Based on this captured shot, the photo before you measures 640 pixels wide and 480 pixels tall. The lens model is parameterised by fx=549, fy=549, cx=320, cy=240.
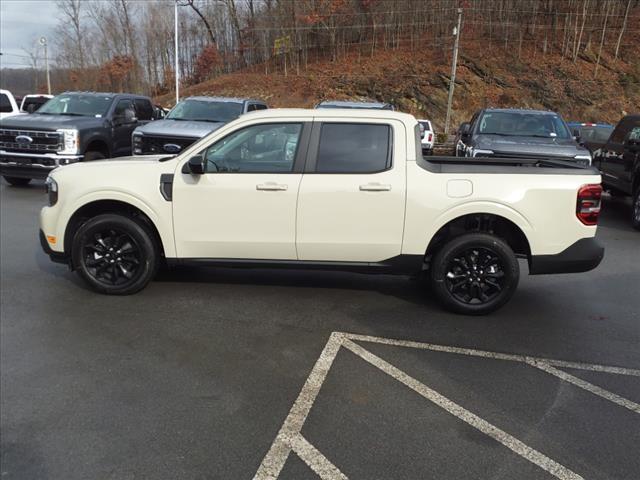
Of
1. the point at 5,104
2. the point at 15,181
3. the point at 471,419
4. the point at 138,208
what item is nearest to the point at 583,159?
the point at 471,419

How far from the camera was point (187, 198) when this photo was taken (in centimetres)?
508

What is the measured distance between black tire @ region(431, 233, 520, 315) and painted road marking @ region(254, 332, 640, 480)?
2.50ft

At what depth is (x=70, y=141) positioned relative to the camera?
11047mm

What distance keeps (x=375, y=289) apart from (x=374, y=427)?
2.69 metres

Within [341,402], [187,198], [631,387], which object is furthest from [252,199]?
[631,387]

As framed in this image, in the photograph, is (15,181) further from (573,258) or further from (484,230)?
(573,258)

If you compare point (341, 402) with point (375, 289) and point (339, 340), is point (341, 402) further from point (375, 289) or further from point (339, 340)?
point (375, 289)

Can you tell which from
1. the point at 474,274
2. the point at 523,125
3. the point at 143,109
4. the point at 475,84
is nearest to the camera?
the point at 474,274

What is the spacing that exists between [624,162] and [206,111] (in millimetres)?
8407

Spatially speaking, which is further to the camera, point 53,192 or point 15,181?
point 15,181

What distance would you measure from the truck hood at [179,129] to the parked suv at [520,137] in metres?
4.95

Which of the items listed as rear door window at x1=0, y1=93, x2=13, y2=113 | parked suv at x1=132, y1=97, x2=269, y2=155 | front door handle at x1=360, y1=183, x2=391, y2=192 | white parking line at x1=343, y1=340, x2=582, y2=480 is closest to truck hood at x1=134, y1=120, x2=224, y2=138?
parked suv at x1=132, y1=97, x2=269, y2=155

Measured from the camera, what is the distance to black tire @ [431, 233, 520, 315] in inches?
195

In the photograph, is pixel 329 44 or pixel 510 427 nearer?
pixel 510 427
